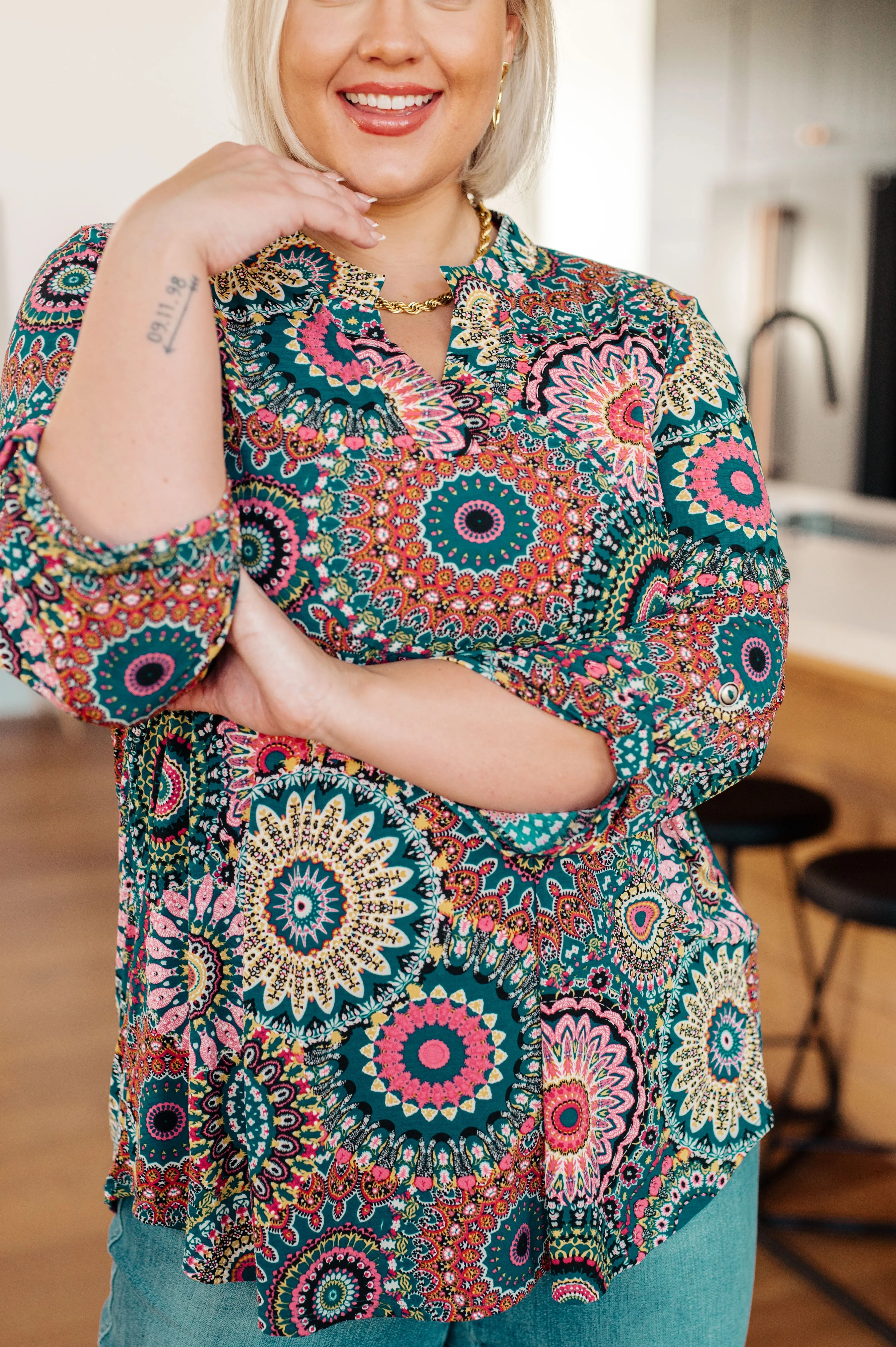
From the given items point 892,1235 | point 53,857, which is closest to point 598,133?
point 53,857

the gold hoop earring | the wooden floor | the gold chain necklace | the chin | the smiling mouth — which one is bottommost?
the wooden floor

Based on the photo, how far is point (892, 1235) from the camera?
2.24 m

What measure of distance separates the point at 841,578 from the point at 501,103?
5.80 ft

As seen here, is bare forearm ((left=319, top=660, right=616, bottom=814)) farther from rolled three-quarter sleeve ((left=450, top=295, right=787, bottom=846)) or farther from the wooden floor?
the wooden floor

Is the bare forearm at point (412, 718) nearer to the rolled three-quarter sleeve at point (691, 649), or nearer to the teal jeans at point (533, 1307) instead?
the rolled three-quarter sleeve at point (691, 649)

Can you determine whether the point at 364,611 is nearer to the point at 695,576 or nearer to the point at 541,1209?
the point at 695,576

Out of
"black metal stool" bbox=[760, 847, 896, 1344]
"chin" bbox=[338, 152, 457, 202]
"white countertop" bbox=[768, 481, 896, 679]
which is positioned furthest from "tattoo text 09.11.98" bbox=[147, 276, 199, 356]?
"white countertop" bbox=[768, 481, 896, 679]

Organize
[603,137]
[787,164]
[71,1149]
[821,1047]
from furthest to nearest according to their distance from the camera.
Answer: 1. [603,137]
2. [787,164]
3. [71,1149]
4. [821,1047]

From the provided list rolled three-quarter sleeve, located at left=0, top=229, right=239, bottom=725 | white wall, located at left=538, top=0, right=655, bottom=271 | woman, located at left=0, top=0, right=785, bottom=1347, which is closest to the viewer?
rolled three-quarter sleeve, located at left=0, top=229, right=239, bottom=725

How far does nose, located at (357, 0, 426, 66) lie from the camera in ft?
2.85

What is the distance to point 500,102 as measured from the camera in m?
1.05

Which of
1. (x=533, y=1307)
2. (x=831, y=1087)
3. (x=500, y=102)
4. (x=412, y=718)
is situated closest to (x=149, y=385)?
(x=412, y=718)

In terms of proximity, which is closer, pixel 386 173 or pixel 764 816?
pixel 386 173

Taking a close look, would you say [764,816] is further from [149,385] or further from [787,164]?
[787,164]
